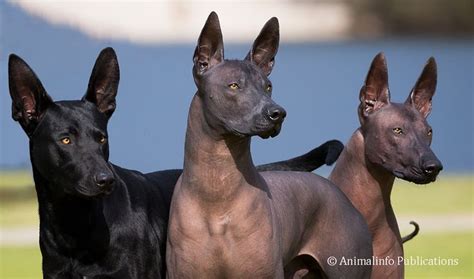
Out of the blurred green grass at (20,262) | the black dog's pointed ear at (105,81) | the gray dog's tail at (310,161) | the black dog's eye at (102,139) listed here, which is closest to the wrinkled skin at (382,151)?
the gray dog's tail at (310,161)

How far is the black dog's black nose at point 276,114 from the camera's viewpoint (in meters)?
5.77

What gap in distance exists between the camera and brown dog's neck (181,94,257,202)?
238 inches

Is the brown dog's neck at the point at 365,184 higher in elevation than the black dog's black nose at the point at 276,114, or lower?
lower

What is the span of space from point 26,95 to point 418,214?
448 inches

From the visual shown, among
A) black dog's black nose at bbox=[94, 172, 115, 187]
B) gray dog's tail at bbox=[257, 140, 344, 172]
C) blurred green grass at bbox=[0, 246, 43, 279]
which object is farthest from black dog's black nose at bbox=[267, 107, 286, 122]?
blurred green grass at bbox=[0, 246, 43, 279]

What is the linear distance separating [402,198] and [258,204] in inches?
543

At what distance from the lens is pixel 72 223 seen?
639 centimetres

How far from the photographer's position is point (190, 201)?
608 centimetres

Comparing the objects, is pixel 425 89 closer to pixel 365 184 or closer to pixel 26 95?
pixel 365 184

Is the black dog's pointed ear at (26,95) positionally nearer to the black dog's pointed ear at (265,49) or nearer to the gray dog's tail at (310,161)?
the black dog's pointed ear at (265,49)

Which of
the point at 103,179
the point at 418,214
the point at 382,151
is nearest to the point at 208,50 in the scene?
the point at 103,179

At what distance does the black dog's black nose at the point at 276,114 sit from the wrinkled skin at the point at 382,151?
1.33 m

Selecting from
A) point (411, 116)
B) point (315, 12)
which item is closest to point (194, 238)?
point (411, 116)

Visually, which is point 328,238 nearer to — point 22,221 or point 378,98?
point 378,98
